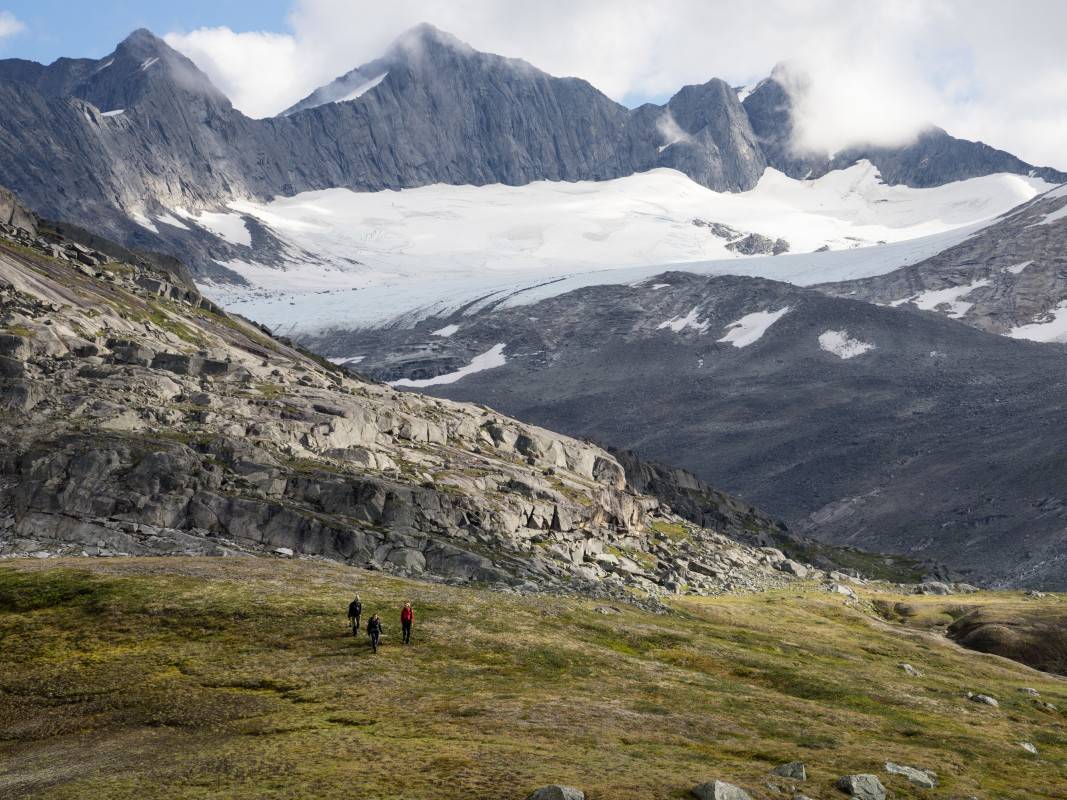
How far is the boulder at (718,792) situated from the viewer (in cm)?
2658

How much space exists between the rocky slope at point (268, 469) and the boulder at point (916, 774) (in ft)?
141

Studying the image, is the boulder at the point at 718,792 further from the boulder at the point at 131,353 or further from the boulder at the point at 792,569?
the boulder at the point at 792,569

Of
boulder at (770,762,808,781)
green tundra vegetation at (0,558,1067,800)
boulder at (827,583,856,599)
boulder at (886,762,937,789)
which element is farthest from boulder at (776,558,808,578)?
boulder at (770,762,808,781)

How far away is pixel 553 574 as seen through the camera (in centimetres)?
7994

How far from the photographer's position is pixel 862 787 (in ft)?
96.2

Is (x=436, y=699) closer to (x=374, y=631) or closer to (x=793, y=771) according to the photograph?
(x=374, y=631)

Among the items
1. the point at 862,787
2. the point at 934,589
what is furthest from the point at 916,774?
the point at 934,589

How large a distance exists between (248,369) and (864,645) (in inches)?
2676

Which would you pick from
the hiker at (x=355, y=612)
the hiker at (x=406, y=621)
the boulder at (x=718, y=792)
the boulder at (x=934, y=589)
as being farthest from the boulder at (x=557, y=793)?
the boulder at (x=934, y=589)

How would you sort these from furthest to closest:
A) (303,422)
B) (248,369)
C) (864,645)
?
(248,369)
(303,422)
(864,645)

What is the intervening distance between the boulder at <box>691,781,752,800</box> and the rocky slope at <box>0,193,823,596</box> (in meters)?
47.0

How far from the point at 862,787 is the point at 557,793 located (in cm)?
922

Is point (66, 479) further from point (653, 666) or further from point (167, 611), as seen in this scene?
point (653, 666)

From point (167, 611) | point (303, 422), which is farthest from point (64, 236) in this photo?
point (167, 611)
